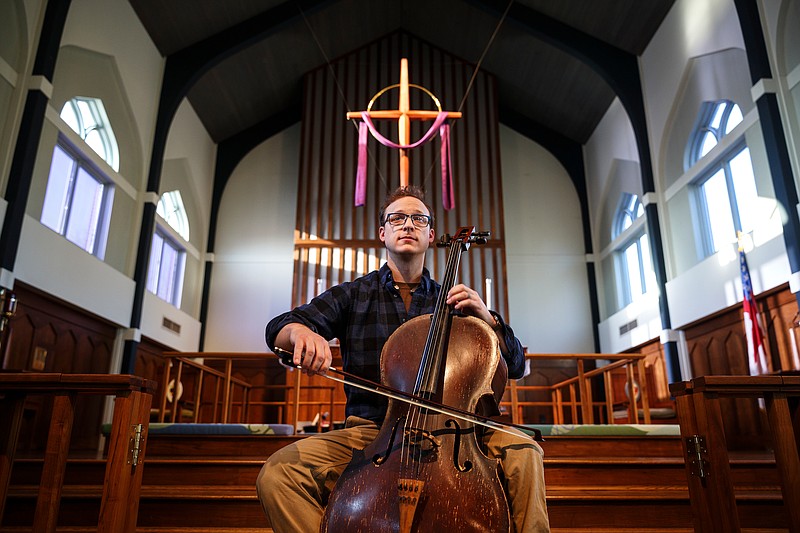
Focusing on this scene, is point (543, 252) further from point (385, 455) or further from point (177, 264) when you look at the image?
point (385, 455)

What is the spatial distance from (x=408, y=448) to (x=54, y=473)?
0.92 meters

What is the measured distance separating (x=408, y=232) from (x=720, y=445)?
1021 millimetres

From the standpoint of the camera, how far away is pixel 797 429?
147cm

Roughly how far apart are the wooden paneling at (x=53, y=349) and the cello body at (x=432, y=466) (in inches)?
173

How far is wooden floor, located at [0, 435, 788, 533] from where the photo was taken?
7.86ft

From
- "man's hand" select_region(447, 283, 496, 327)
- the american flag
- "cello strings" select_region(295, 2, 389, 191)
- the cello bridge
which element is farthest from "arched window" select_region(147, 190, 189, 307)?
the cello bridge

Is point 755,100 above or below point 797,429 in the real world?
above

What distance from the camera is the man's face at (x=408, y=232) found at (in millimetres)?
1840

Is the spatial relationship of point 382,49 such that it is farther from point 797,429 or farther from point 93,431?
point 797,429

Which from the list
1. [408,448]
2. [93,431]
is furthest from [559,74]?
[408,448]

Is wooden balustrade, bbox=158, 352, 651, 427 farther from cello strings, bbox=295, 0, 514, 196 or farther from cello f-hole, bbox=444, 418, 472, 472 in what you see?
cello f-hole, bbox=444, 418, 472, 472

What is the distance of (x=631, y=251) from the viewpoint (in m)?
7.99

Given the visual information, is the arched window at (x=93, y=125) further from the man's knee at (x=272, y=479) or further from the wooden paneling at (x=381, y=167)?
the man's knee at (x=272, y=479)

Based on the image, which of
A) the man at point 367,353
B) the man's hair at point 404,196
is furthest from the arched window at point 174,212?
the man at point 367,353
